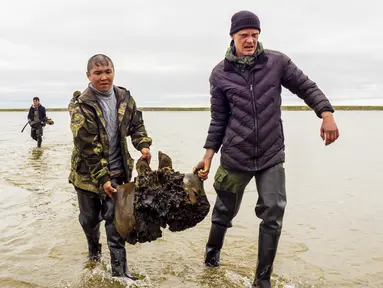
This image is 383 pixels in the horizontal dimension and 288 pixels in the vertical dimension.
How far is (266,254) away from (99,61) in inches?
97.3

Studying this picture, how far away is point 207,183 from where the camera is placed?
10156 millimetres

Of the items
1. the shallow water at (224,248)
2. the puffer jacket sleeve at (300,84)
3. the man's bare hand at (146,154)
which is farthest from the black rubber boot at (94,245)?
the puffer jacket sleeve at (300,84)

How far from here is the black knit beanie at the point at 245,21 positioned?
409 cm

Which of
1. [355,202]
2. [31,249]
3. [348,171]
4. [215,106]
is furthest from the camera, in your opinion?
[348,171]

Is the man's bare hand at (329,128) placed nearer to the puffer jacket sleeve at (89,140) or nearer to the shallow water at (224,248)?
the shallow water at (224,248)

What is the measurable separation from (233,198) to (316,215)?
3.15 meters

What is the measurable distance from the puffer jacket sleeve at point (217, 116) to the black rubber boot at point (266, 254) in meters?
1.01

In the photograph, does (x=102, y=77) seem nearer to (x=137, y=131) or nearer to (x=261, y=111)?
(x=137, y=131)

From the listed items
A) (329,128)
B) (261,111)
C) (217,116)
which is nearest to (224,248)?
(217,116)

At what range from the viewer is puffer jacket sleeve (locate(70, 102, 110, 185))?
4.22 m

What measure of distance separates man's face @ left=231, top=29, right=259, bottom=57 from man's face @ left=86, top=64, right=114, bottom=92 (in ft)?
4.24

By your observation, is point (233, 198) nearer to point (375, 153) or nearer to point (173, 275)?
point (173, 275)

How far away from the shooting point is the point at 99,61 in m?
4.31

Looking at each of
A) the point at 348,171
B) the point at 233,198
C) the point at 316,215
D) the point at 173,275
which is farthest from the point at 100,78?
the point at 348,171
